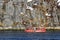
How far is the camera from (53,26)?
767 centimetres

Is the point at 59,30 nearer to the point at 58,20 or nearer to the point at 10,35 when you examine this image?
the point at 58,20

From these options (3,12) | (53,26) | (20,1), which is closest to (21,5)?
(20,1)

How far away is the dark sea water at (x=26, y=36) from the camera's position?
754cm

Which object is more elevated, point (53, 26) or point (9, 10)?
point (9, 10)

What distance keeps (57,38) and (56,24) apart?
1.65ft

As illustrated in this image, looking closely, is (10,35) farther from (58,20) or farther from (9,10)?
(58,20)

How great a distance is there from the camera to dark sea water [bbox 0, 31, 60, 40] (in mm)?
7537

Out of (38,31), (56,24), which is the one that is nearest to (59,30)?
(56,24)

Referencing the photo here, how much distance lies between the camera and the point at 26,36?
7.65m

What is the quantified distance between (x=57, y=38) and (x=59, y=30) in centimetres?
33

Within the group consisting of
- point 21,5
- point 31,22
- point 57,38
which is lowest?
point 57,38

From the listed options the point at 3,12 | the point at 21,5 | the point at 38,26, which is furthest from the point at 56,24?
the point at 3,12

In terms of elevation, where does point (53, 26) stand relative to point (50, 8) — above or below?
below

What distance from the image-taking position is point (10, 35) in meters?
7.69
